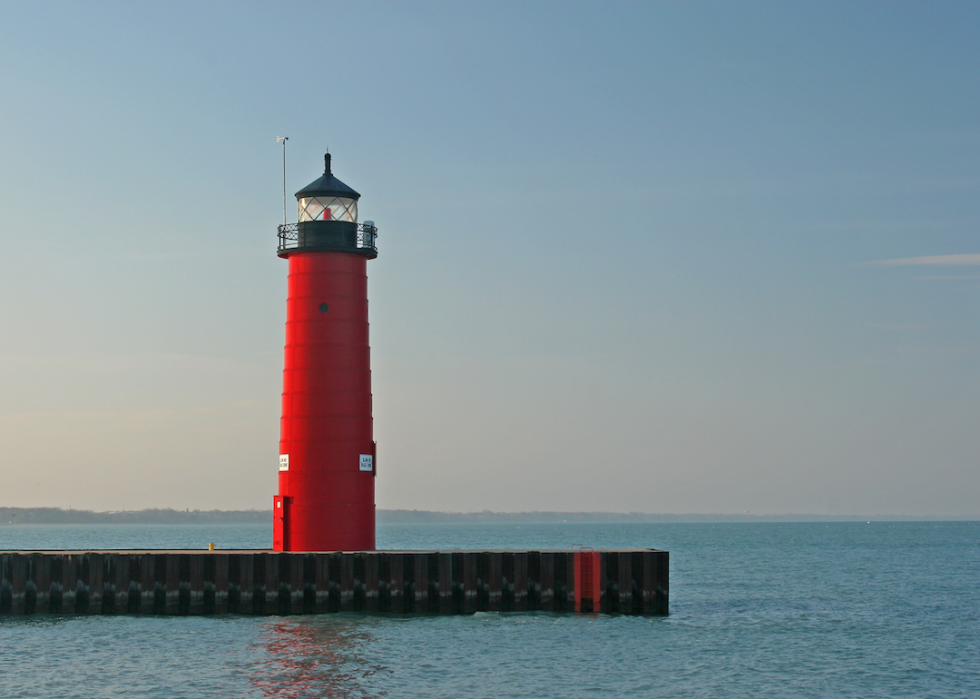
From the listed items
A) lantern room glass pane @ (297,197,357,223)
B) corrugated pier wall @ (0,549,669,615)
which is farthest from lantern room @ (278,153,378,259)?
corrugated pier wall @ (0,549,669,615)

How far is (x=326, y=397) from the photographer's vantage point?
36406mm

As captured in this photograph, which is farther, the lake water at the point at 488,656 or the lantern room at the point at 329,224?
the lantern room at the point at 329,224

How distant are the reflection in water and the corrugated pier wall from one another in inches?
35.9

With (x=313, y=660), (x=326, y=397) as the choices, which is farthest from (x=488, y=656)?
(x=326, y=397)

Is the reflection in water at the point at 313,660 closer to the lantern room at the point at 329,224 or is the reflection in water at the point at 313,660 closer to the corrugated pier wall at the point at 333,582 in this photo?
the corrugated pier wall at the point at 333,582

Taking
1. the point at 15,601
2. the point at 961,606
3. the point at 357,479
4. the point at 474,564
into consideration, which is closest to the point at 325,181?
the point at 357,479

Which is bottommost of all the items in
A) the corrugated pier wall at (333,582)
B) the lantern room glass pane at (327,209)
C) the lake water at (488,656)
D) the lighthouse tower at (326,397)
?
the lake water at (488,656)

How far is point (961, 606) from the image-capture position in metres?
49.5

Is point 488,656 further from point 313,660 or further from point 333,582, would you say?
point 333,582

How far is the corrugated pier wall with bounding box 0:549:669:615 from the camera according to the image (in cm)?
3400

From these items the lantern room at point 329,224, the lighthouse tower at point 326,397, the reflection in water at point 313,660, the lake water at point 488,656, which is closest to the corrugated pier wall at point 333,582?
the lake water at point 488,656

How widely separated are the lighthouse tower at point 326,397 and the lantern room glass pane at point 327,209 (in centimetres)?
3

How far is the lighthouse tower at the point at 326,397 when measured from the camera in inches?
1433

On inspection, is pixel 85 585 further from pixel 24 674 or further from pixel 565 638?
pixel 565 638
